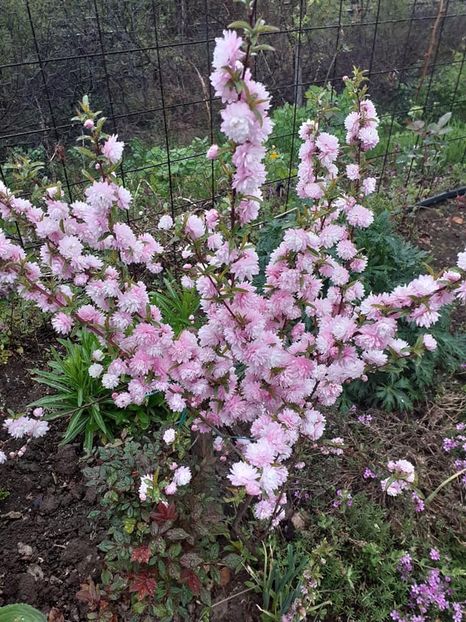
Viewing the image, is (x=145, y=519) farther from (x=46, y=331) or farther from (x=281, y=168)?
(x=281, y=168)

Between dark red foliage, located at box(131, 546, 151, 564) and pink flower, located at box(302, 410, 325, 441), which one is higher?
Answer: pink flower, located at box(302, 410, 325, 441)

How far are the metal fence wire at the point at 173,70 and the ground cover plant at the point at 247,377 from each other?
2219 mm

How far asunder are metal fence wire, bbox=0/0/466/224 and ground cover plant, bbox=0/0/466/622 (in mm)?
2219

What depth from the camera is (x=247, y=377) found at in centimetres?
145

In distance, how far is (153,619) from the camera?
61.4 inches

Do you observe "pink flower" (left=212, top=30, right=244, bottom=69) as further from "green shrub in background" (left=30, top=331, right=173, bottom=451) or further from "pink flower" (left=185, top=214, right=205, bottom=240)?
"green shrub in background" (left=30, top=331, right=173, bottom=451)

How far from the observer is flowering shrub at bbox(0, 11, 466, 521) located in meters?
1.20

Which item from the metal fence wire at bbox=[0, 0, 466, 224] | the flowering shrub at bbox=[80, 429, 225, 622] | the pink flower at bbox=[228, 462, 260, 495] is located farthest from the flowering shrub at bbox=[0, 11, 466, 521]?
the metal fence wire at bbox=[0, 0, 466, 224]

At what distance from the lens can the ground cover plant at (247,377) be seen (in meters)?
1.21

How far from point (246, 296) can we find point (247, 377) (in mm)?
283

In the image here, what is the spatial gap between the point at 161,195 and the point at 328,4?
335 cm

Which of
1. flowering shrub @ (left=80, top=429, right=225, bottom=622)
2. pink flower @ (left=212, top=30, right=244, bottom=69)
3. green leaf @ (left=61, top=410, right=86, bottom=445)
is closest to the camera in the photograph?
pink flower @ (left=212, top=30, right=244, bottom=69)

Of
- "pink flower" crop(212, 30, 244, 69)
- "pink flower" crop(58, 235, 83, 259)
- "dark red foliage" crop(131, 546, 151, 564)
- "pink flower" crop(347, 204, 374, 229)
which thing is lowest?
"dark red foliage" crop(131, 546, 151, 564)

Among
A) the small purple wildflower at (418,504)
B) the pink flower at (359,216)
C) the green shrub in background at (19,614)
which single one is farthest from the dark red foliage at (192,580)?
the pink flower at (359,216)
